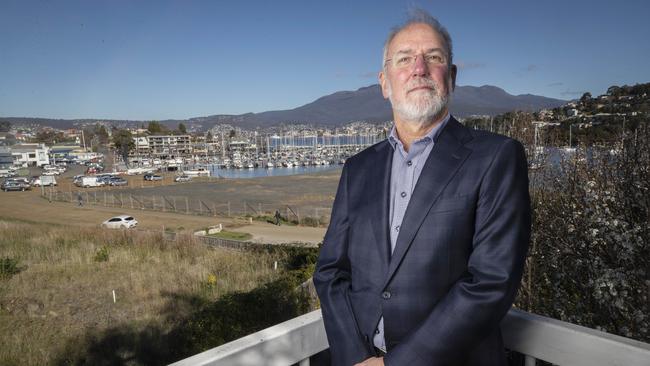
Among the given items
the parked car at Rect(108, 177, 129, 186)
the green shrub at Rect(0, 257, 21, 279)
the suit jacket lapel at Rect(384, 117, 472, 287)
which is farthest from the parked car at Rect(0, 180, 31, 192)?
the suit jacket lapel at Rect(384, 117, 472, 287)

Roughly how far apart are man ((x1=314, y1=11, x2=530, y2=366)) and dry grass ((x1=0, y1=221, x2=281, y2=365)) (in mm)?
6587

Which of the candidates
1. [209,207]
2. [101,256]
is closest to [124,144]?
[209,207]

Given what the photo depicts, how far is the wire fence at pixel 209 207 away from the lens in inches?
1158

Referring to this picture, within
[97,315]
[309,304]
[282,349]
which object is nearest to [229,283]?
[97,315]

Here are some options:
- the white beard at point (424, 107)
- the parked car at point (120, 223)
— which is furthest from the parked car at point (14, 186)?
the white beard at point (424, 107)

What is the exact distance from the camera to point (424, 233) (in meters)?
1.30

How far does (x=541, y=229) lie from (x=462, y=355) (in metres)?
5.25

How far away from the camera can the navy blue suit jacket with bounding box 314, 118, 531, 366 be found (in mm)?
1215

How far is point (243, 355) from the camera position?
1.38 metres

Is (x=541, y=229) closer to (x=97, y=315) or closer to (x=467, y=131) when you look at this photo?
(x=467, y=131)

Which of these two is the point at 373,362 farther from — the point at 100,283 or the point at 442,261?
the point at 100,283

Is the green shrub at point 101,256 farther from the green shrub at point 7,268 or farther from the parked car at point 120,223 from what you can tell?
the parked car at point 120,223

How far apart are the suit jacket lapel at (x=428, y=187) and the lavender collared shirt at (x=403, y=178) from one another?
6 cm

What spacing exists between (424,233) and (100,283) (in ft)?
38.2
